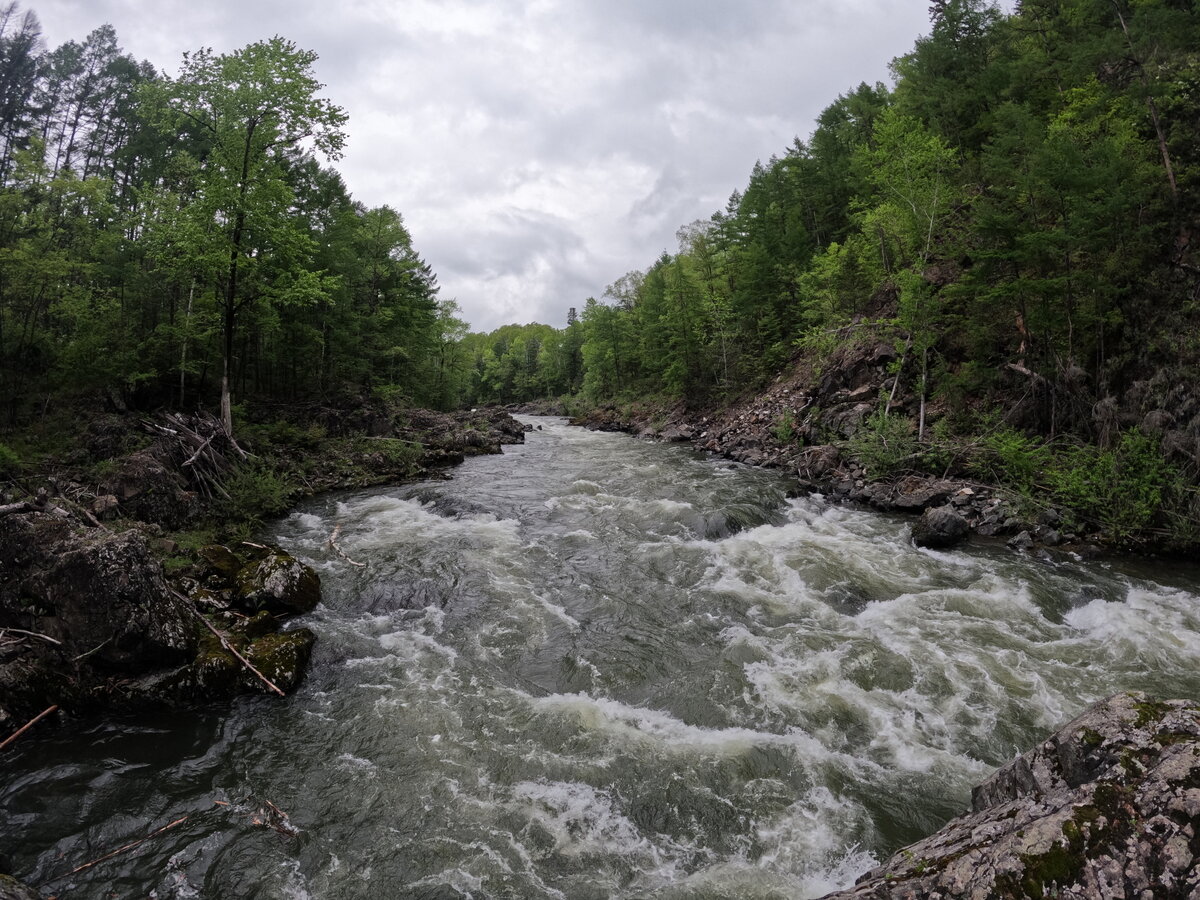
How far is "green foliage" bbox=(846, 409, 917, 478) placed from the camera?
60.5 feet

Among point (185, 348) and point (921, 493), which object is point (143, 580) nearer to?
point (185, 348)

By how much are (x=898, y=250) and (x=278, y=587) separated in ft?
103

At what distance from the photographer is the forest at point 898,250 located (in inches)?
581

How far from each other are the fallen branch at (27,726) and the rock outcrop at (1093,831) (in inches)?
333

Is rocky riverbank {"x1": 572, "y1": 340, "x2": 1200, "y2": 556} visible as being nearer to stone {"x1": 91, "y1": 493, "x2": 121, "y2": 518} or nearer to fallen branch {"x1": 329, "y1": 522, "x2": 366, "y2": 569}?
fallen branch {"x1": 329, "y1": 522, "x2": 366, "y2": 569}

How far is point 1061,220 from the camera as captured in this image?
A: 52.2 feet

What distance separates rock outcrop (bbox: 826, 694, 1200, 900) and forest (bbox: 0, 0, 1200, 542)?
12.7 m

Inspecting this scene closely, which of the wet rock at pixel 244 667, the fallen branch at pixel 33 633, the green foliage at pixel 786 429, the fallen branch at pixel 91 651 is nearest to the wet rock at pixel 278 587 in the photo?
the wet rock at pixel 244 667

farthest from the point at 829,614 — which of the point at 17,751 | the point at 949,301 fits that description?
the point at 949,301

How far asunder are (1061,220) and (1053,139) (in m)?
2.67

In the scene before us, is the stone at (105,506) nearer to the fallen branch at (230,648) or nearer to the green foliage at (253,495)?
the green foliage at (253,495)

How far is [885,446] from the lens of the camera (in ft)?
61.9

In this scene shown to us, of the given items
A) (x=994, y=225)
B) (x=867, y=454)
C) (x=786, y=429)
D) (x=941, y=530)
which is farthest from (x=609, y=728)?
(x=786, y=429)

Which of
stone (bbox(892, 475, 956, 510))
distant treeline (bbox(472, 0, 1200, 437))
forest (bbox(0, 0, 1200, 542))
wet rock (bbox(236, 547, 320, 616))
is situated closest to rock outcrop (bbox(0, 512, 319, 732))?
wet rock (bbox(236, 547, 320, 616))
